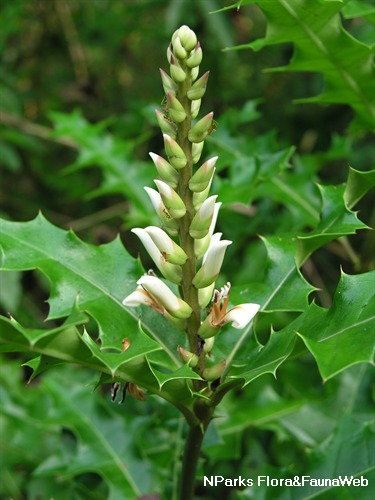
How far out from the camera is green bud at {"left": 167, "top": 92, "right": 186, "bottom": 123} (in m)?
1.54

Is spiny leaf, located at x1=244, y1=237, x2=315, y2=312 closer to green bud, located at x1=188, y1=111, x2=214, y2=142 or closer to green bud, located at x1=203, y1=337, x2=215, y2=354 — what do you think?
green bud, located at x1=203, y1=337, x2=215, y2=354

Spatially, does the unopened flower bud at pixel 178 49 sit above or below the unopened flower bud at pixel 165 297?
above

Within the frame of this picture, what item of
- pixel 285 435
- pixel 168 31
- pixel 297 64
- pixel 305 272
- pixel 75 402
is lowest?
pixel 305 272

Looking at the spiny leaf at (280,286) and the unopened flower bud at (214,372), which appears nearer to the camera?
the unopened flower bud at (214,372)

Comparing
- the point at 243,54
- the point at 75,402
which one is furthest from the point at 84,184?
the point at 75,402

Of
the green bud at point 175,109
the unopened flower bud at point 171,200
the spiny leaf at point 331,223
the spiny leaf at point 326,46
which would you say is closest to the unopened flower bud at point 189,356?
the unopened flower bud at point 171,200

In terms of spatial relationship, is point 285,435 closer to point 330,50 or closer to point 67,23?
point 330,50

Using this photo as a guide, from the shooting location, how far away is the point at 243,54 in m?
5.60

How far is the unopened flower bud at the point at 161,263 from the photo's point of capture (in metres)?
1.66

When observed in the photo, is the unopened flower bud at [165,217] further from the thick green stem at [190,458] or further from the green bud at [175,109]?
the thick green stem at [190,458]

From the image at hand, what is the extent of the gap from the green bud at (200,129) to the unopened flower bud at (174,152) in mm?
41

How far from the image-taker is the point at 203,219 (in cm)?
159

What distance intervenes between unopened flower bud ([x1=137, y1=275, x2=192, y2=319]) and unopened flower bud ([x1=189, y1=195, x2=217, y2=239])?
0.14 meters

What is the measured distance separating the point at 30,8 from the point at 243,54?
205 cm
